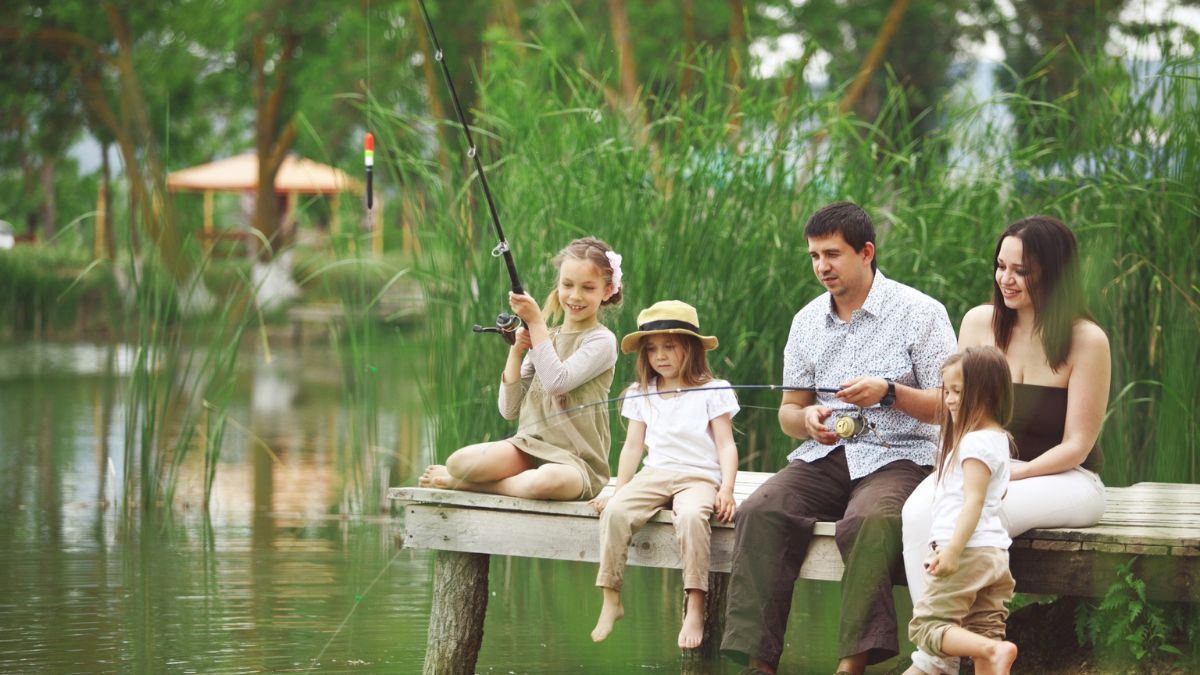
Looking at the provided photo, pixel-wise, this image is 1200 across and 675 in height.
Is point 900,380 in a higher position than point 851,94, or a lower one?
lower

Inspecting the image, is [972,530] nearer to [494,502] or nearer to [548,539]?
[548,539]

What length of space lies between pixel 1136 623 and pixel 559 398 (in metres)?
1.47

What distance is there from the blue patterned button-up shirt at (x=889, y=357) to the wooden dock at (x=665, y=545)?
259 mm

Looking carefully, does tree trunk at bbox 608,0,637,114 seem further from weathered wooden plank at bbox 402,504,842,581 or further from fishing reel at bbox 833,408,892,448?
fishing reel at bbox 833,408,892,448

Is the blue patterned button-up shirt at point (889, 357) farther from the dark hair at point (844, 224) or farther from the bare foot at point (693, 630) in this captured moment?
the bare foot at point (693, 630)

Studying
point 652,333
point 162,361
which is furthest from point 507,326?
point 162,361

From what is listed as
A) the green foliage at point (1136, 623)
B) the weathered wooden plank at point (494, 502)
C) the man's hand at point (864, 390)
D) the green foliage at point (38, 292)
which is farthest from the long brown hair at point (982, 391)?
the green foliage at point (38, 292)

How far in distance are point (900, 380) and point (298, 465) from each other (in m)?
5.34

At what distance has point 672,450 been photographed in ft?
13.4

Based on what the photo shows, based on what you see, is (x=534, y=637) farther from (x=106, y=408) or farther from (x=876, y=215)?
(x=106, y=408)

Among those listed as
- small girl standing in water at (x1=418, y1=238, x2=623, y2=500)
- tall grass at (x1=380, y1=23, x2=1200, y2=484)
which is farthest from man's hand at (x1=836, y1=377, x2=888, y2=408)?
tall grass at (x1=380, y1=23, x2=1200, y2=484)

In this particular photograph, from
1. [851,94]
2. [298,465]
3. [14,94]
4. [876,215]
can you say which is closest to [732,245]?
[876,215]

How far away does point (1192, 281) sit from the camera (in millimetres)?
4840

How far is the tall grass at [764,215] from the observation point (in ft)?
17.0
